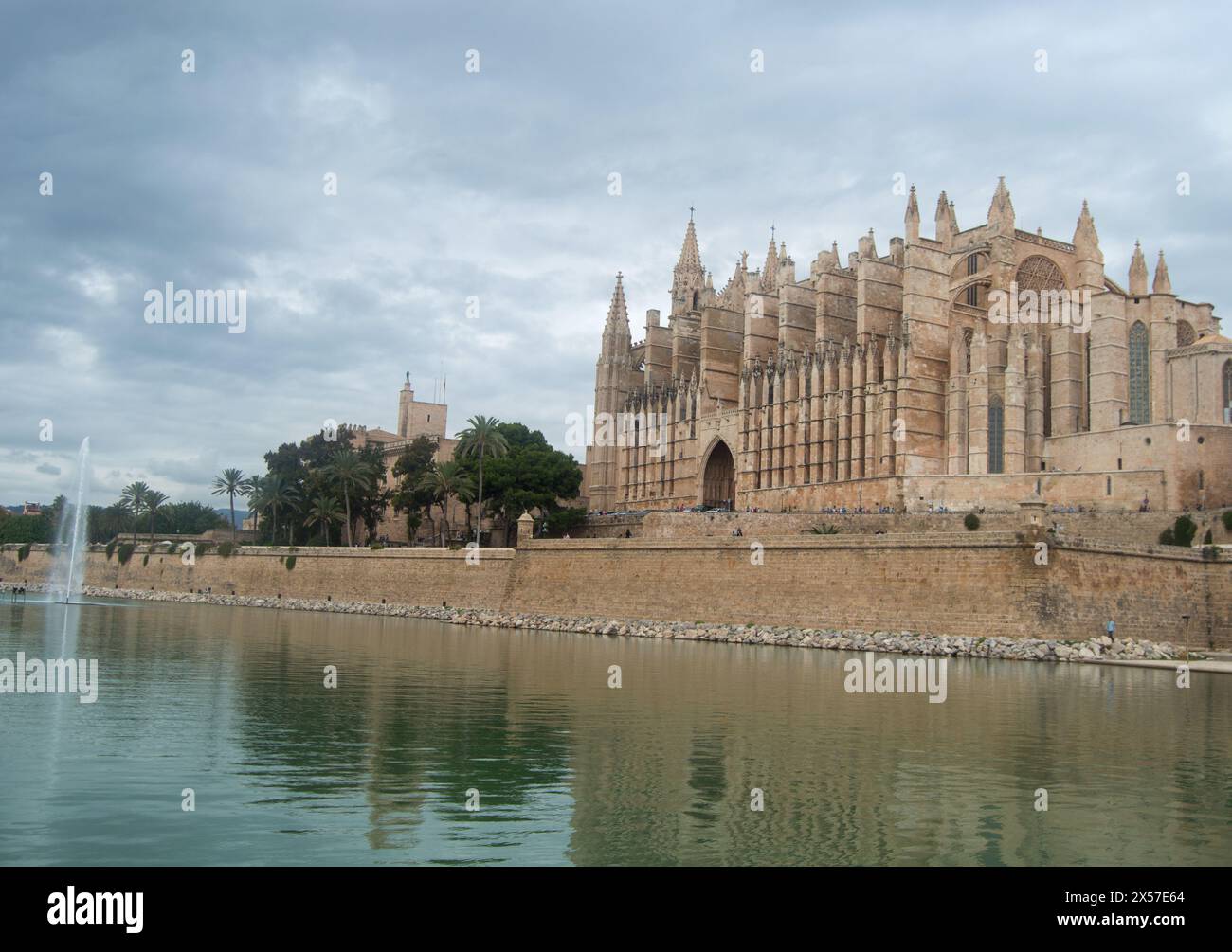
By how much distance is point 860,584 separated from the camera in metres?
34.7

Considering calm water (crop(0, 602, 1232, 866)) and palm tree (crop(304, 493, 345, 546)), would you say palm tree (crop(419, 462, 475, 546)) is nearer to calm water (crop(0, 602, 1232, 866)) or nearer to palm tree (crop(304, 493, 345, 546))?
palm tree (crop(304, 493, 345, 546))

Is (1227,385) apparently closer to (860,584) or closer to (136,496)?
(860,584)

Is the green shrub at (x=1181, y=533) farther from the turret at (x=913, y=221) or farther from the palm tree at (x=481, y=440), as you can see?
the palm tree at (x=481, y=440)

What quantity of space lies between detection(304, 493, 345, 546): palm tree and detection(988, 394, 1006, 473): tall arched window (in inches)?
1364

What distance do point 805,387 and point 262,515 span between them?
35.2m

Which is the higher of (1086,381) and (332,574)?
(1086,381)

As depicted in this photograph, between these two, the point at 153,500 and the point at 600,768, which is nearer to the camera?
the point at 600,768

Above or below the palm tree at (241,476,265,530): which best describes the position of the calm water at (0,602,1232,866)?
below

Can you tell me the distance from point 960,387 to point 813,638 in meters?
17.5

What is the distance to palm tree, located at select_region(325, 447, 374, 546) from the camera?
61406 mm

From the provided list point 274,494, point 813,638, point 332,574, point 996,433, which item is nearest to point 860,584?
point 813,638

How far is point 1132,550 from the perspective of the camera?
1273 inches

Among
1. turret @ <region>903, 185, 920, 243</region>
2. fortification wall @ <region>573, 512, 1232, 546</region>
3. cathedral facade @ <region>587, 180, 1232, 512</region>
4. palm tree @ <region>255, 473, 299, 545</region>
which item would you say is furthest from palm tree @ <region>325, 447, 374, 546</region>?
turret @ <region>903, 185, 920, 243</region>

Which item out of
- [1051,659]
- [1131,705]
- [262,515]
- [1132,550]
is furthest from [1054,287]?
[262,515]
